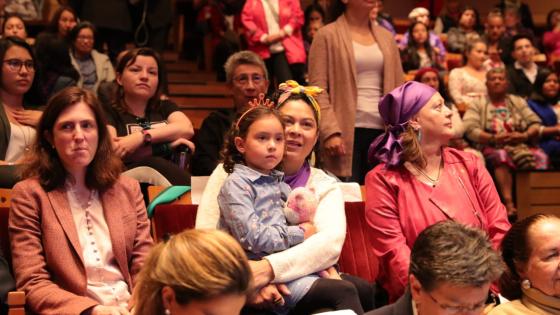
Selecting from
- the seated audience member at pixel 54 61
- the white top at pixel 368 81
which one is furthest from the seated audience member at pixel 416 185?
the seated audience member at pixel 54 61

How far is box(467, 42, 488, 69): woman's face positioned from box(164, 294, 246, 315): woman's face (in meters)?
6.14

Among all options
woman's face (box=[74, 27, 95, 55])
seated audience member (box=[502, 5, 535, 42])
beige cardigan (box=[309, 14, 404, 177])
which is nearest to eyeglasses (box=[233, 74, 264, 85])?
beige cardigan (box=[309, 14, 404, 177])

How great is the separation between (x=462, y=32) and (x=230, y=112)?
541 centimetres

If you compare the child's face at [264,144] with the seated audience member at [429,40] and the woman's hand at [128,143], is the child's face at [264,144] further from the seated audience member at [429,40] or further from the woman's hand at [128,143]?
the seated audience member at [429,40]

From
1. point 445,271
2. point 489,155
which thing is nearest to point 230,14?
point 489,155

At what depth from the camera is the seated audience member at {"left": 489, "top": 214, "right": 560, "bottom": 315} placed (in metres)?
2.74

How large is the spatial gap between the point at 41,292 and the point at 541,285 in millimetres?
1504

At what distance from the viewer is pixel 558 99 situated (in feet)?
24.0

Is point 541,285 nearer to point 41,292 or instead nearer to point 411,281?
point 411,281

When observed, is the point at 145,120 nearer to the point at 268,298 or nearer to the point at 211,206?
the point at 211,206

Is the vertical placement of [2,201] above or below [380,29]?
below

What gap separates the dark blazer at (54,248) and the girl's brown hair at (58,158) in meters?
0.04

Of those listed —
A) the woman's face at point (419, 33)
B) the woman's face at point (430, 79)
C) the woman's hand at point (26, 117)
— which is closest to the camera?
the woman's hand at point (26, 117)

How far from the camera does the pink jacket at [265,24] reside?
6.13m
